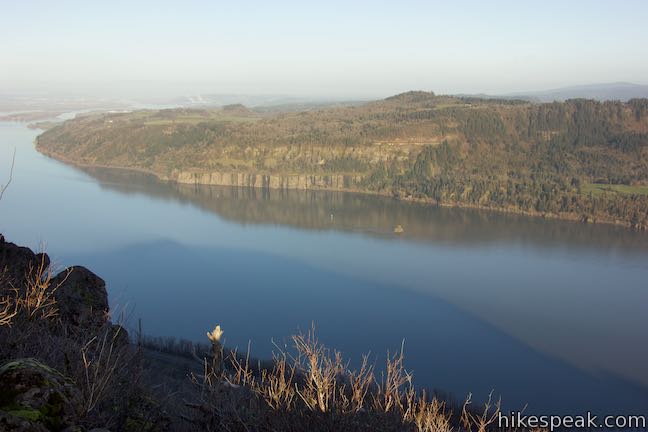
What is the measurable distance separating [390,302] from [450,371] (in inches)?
196

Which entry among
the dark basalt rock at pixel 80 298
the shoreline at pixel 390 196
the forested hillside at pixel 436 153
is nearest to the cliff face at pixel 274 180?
the forested hillside at pixel 436 153

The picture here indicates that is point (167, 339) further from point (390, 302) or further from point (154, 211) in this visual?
point (154, 211)

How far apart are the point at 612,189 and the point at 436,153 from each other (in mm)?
13102

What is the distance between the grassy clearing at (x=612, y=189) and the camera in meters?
33.5

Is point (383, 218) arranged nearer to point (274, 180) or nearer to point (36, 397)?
point (274, 180)

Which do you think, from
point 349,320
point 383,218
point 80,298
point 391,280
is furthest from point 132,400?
point 383,218

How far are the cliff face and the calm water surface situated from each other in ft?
22.4

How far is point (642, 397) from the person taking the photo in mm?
12141

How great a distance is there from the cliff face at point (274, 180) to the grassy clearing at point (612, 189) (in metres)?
15.2

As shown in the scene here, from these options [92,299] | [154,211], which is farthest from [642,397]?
[154,211]

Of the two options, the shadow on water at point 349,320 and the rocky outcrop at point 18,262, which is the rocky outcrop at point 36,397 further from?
the shadow on water at point 349,320

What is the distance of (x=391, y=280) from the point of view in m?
20.2

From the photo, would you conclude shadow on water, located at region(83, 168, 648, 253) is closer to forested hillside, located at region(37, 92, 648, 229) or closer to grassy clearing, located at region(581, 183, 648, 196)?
forested hillside, located at region(37, 92, 648, 229)

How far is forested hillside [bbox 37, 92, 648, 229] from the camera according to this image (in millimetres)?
35625
